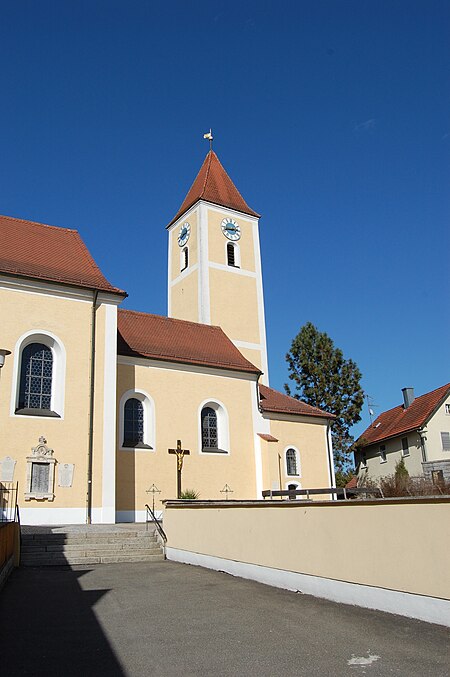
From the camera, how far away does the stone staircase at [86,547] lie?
13336mm

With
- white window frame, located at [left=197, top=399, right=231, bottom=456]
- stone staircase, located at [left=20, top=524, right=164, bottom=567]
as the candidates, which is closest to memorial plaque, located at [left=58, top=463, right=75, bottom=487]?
stone staircase, located at [left=20, top=524, right=164, bottom=567]

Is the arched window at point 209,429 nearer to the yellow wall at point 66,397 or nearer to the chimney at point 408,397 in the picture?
the yellow wall at point 66,397

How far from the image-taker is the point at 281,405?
2791cm

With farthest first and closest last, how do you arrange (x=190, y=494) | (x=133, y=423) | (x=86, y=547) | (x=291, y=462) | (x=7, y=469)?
(x=291, y=462)
(x=133, y=423)
(x=190, y=494)
(x=7, y=469)
(x=86, y=547)

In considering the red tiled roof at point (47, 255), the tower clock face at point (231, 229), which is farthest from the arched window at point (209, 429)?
the tower clock face at point (231, 229)

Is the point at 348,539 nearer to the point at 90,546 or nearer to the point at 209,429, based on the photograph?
the point at 90,546

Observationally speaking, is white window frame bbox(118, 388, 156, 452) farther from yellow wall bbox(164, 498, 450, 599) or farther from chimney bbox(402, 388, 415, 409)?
chimney bbox(402, 388, 415, 409)

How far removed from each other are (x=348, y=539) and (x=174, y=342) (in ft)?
59.4

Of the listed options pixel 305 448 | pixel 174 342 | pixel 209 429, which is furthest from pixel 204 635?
pixel 305 448

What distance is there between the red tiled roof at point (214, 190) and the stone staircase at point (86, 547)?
24432 millimetres

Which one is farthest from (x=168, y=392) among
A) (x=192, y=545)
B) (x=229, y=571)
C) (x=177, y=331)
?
(x=229, y=571)

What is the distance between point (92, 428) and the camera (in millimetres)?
19375

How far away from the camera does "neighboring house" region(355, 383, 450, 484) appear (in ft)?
112

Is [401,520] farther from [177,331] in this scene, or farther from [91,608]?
[177,331]
